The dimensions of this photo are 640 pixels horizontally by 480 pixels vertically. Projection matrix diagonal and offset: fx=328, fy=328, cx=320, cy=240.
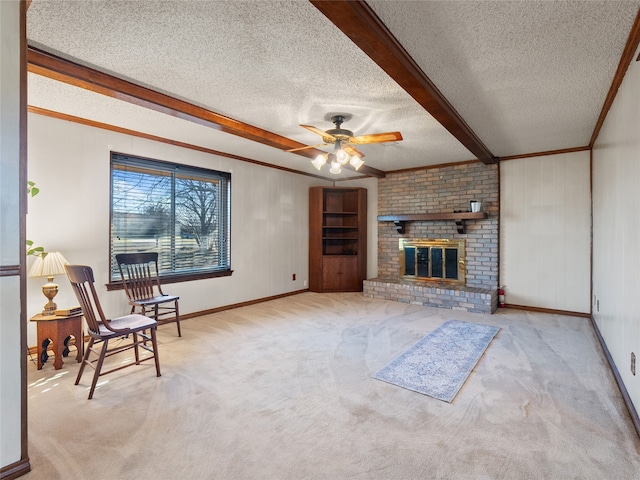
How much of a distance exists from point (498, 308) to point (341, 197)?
3440 mm

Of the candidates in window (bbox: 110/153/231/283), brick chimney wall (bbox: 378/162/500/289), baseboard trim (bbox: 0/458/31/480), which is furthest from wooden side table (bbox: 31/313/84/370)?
brick chimney wall (bbox: 378/162/500/289)

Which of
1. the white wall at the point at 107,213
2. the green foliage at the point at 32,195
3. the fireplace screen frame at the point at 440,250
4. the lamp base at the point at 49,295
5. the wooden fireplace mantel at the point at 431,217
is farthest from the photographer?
the fireplace screen frame at the point at 440,250

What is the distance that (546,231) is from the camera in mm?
4758

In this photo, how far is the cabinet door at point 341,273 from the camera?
6.28 m

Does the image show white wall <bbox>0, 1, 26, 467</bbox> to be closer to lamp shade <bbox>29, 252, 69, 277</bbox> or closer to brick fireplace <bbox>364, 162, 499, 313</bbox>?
lamp shade <bbox>29, 252, 69, 277</bbox>

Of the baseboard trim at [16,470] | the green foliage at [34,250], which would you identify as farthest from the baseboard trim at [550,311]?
the green foliage at [34,250]

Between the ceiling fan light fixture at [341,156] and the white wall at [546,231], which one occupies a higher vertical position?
the ceiling fan light fixture at [341,156]

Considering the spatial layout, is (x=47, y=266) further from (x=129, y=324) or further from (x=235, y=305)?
(x=235, y=305)

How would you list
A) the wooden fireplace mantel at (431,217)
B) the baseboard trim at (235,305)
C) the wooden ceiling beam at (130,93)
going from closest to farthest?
the wooden ceiling beam at (130,93), the baseboard trim at (235,305), the wooden fireplace mantel at (431,217)

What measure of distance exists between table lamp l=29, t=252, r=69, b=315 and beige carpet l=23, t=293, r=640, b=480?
57 centimetres

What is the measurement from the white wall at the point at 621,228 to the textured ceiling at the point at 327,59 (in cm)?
30

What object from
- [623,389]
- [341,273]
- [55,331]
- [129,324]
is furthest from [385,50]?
[341,273]

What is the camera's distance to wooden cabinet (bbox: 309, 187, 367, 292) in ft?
20.6

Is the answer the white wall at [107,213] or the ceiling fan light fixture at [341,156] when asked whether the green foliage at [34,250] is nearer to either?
the white wall at [107,213]
